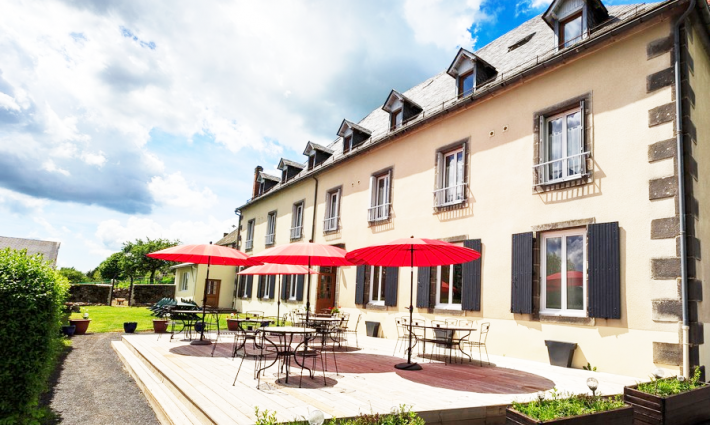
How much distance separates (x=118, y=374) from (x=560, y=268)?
26.8 ft

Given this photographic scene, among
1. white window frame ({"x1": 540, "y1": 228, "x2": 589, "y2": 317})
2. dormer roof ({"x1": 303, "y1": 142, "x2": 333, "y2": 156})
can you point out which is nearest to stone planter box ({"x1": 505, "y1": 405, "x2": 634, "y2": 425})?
white window frame ({"x1": 540, "y1": 228, "x2": 589, "y2": 317})

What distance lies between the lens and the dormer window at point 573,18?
27.9 ft

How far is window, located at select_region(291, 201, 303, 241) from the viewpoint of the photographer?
18.0 m

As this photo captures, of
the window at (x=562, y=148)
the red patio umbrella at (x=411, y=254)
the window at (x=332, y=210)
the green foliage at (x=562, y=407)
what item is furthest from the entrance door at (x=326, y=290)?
the green foliage at (x=562, y=407)

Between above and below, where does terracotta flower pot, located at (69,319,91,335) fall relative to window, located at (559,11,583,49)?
below

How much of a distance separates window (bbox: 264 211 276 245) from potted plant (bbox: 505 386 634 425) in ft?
57.4

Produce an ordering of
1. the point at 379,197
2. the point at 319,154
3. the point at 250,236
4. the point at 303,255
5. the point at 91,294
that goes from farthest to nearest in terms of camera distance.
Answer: the point at 91,294 < the point at 250,236 < the point at 319,154 < the point at 379,197 < the point at 303,255

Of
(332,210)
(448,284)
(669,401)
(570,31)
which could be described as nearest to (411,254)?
(669,401)

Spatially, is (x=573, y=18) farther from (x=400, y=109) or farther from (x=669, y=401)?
(x=669, y=401)

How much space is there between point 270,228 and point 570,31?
15969 mm

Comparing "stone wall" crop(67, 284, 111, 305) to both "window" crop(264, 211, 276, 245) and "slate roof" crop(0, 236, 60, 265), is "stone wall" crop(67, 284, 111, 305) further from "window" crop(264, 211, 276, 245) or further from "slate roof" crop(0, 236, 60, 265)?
"window" crop(264, 211, 276, 245)

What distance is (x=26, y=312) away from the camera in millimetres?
3873

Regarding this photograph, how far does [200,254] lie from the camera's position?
8086 millimetres

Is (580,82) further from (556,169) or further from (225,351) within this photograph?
(225,351)
